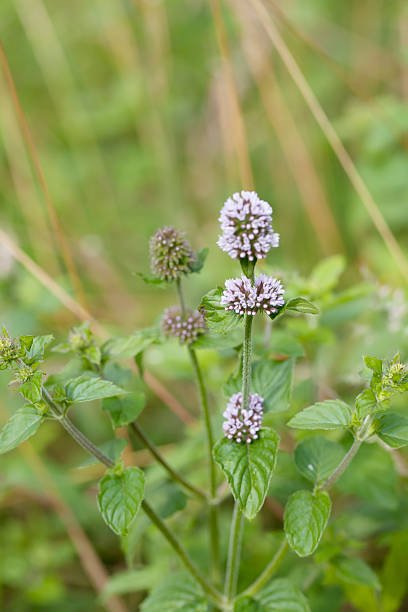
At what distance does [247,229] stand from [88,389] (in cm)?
40


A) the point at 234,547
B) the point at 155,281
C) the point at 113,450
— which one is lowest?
the point at 234,547

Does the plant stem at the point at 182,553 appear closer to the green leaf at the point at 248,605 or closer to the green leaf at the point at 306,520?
the green leaf at the point at 248,605

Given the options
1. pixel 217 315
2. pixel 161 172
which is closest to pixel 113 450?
pixel 217 315

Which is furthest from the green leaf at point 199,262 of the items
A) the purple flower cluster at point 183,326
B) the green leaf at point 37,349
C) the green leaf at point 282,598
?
the green leaf at point 282,598

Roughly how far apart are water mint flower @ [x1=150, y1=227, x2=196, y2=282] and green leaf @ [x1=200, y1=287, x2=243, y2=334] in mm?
276

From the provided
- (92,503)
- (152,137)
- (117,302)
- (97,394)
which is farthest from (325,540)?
(152,137)

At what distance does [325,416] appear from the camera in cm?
100

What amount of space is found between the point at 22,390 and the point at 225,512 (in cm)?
138

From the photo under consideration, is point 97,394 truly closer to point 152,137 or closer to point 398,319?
point 398,319

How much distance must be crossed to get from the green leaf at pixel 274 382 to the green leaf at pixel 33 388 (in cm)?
44

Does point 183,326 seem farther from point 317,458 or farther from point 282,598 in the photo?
point 282,598

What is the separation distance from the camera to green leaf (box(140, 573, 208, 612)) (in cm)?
122

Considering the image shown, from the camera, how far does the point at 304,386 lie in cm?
174

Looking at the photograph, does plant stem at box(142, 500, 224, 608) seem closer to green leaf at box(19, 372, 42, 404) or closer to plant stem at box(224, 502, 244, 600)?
plant stem at box(224, 502, 244, 600)
